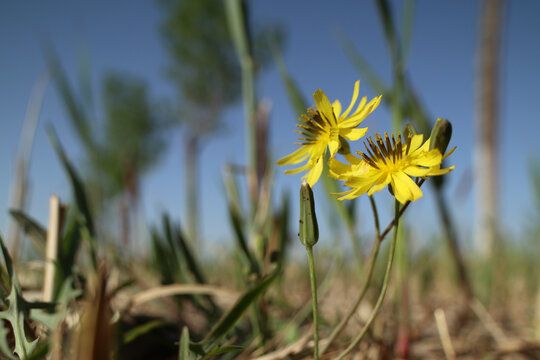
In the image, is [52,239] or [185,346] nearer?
[185,346]

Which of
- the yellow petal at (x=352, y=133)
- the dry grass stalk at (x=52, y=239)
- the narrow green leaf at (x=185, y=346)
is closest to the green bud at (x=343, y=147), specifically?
the yellow petal at (x=352, y=133)

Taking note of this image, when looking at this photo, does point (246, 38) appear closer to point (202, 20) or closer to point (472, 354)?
point (472, 354)

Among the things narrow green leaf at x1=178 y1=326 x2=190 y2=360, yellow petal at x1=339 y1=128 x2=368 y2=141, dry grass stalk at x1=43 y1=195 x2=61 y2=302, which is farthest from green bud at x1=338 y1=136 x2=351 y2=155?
dry grass stalk at x1=43 y1=195 x2=61 y2=302

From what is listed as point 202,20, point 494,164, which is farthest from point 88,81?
point 202,20

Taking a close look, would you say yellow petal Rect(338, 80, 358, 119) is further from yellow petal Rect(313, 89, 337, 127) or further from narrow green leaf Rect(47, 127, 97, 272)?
narrow green leaf Rect(47, 127, 97, 272)

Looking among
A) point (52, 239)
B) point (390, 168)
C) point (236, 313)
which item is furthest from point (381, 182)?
Answer: point (52, 239)

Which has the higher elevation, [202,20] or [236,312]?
[202,20]

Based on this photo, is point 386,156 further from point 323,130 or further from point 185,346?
point 185,346

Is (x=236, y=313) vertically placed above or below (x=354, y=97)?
below

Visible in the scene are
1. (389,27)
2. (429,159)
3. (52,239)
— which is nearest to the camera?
(429,159)
